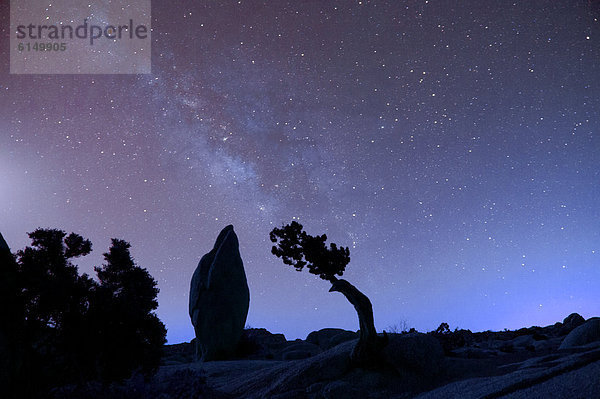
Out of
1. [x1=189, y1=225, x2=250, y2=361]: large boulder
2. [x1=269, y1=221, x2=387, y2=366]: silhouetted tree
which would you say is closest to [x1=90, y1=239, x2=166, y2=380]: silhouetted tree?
[x1=269, y1=221, x2=387, y2=366]: silhouetted tree

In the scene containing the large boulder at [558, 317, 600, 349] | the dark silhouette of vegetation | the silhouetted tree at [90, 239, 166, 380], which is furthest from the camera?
the large boulder at [558, 317, 600, 349]

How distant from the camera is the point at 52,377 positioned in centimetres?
969

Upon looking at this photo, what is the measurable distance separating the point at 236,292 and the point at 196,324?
10.4 ft

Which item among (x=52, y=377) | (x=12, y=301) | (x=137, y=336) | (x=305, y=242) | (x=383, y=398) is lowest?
(x=383, y=398)

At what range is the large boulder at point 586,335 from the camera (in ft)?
58.7

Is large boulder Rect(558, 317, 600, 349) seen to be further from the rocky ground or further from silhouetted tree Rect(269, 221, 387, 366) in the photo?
silhouetted tree Rect(269, 221, 387, 366)

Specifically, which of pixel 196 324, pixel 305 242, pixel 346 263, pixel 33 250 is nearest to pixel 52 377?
pixel 33 250

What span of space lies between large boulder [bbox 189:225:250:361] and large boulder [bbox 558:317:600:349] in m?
18.0

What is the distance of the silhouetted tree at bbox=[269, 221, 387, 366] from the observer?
1242 centimetres

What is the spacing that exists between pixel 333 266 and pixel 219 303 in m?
14.5

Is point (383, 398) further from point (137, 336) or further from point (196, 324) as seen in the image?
point (196, 324)

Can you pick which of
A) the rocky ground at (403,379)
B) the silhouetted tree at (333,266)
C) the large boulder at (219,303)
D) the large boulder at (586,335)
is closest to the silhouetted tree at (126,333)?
the rocky ground at (403,379)

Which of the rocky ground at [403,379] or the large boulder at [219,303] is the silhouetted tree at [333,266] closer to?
the rocky ground at [403,379]

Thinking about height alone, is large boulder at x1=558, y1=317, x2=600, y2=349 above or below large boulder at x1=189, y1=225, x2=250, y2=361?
below
